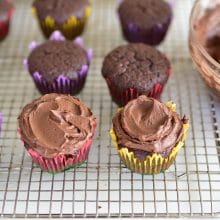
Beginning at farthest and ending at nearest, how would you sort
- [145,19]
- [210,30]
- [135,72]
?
[145,19] < [210,30] < [135,72]

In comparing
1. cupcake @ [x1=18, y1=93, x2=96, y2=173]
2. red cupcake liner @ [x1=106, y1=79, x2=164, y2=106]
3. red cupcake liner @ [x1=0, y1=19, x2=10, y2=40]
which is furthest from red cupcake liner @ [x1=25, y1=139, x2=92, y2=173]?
red cupcake liner @ [x1=0, y1=19, x2=10, y2=40]

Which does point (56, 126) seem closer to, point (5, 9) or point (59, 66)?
point (59, 66)

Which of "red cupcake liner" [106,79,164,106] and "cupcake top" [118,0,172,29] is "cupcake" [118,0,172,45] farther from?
"red cupcake liner" [106,79,164,106]

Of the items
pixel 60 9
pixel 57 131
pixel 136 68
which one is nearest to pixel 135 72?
pixel 136 68

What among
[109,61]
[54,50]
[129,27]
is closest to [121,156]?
[109,61]

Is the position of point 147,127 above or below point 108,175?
above

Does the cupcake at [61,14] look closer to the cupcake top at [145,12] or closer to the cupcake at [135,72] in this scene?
the cupcake top at [145,12]
